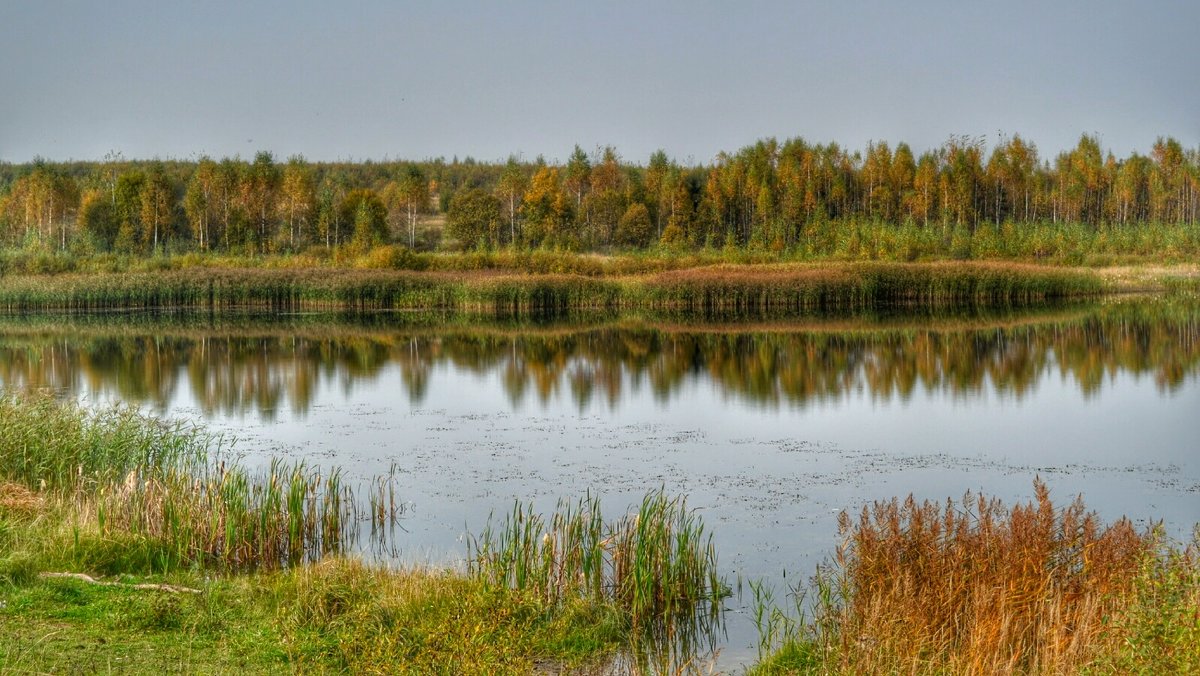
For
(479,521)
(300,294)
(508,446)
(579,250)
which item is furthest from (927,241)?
(479,521)

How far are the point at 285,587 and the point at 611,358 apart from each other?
17790 mm

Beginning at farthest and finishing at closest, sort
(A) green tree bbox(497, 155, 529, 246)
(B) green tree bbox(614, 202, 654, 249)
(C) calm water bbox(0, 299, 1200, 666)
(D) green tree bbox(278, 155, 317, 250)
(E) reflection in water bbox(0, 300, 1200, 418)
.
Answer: (A) green tree bbox(497, 155, 529, 246)
(B) green tree bbox(614, 202, 654, 249)
(D) green tree bbox(278, 155, 317, 250)
(E) reflection in water bbox(0, 300, 1200, 418)
(C) calm water bbox(0, 299, 1200, 666)

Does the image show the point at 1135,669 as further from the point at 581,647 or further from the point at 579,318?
the point at 579,318

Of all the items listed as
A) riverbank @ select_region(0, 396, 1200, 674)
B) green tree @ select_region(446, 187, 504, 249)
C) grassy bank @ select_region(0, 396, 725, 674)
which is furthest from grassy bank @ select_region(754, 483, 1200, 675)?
green tree @ select_region(446, 187, 504, 249)

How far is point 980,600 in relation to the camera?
20.1 feet

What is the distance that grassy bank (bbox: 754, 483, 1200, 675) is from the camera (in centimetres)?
532

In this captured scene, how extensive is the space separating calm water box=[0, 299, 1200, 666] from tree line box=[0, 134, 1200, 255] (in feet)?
95.8

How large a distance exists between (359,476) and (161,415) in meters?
6.52

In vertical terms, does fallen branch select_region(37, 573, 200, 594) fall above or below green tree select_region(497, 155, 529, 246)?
below

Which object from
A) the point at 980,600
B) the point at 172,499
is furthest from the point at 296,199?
the point at 980,600

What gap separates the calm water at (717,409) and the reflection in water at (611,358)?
11 cm

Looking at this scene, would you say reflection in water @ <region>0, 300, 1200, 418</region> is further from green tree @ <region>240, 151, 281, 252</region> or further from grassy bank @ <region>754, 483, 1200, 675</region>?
green tree @ <region>240, 151, 281, 252</region>

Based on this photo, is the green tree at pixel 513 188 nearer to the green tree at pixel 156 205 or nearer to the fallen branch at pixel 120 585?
the green tree at pixel 156 205

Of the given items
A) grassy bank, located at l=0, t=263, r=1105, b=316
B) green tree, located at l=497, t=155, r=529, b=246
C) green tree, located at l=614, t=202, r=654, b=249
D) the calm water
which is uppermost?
green tree, located at l=497, t=155, r=529, b=246
